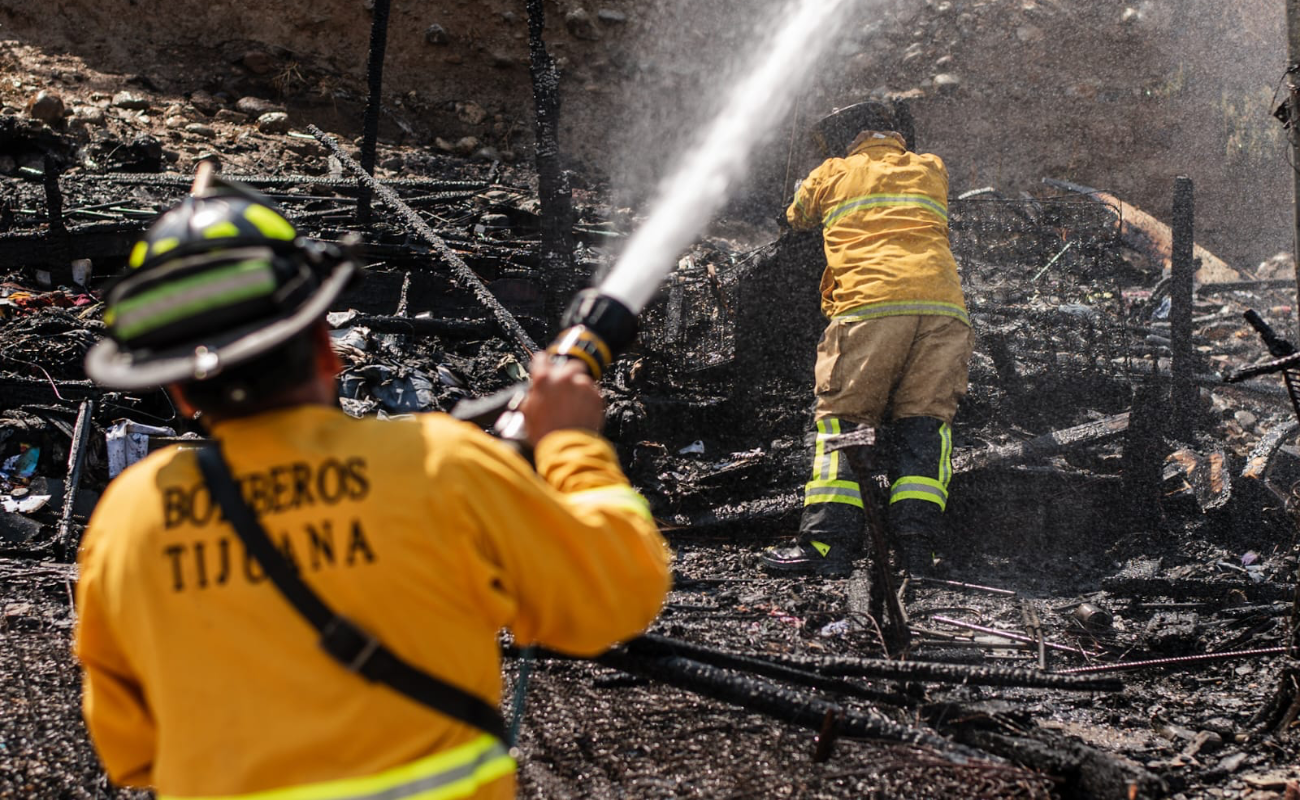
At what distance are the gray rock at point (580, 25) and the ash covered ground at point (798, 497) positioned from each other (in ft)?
14.5

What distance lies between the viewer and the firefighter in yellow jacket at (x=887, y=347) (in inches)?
182

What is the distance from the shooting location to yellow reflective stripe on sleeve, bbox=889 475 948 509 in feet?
15.0

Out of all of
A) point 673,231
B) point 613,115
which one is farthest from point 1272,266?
point 673,231

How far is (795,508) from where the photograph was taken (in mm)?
5227

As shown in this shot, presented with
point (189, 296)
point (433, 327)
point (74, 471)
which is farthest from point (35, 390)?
point (189, 296)

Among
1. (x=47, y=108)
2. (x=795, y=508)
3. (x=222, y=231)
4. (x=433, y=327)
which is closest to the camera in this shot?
(x=222, y=231)

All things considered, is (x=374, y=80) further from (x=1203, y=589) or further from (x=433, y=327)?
(x=1203, y=589)

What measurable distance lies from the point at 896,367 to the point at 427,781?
3905 millimetres

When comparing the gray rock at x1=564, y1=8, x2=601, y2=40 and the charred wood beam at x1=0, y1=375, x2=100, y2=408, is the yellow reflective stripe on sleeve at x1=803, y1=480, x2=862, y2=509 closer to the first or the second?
the charred wood beam at x1=0, y1=375, x2=100, y2=408

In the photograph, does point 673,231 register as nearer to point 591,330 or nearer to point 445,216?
point 591,330

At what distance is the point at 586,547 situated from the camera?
138 centimetres

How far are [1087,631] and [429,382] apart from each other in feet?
13.1

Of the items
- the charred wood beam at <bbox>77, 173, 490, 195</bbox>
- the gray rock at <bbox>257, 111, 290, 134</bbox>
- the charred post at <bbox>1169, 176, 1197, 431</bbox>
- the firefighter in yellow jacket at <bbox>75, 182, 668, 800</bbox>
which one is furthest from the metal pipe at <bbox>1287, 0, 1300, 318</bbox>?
the gray rock at <bbox>257, 111, 290, 134</bbox>

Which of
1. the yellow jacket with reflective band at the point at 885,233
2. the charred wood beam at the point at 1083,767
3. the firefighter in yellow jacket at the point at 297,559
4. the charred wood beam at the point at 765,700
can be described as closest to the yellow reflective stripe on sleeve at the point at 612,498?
the firefighter in yellow jacket at the point at 297,559
